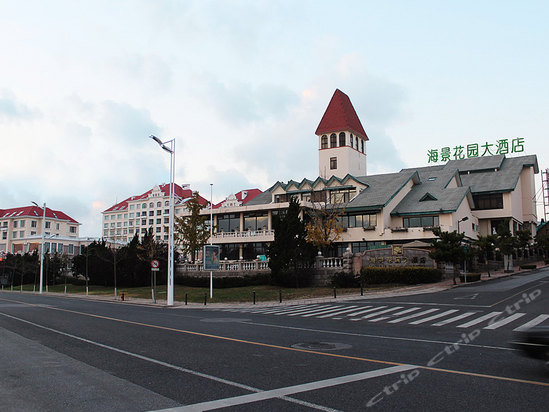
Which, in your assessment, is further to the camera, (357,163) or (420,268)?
(357,163)

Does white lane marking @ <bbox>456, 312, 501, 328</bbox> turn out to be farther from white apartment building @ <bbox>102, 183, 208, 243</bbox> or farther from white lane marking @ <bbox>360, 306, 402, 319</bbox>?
white apartment building @ <bbox>102, 183, 208, 243</bbox>

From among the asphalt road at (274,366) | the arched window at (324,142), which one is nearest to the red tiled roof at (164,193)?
the arched window at (324,142)

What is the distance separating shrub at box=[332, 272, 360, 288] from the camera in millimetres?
37594

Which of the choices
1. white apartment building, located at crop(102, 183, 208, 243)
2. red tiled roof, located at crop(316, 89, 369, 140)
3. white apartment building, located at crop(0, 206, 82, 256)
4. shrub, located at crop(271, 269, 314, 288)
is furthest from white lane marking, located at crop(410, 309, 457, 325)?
white apartment building, located at crop(0, 206, 82, 256)

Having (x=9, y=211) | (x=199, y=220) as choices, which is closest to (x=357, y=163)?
(x=199, y=220)

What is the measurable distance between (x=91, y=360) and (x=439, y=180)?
57.9 meters

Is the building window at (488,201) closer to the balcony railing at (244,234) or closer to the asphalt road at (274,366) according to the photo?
the balcony railing at (244,234)

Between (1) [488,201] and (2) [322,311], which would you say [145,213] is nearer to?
(1) [488,201]

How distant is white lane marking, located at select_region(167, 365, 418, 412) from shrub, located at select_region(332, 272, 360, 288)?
28866mm

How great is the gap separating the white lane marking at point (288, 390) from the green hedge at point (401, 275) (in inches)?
1084

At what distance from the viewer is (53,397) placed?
23.6ft

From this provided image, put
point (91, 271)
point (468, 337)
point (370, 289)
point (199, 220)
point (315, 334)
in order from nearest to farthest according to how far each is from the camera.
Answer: point (468, 337)
point (315, 334)
point (370, 289)
point (199, 220)
point (91, 271)

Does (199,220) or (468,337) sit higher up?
(199,220)

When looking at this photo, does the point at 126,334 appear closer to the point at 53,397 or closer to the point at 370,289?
the point at 53,397
